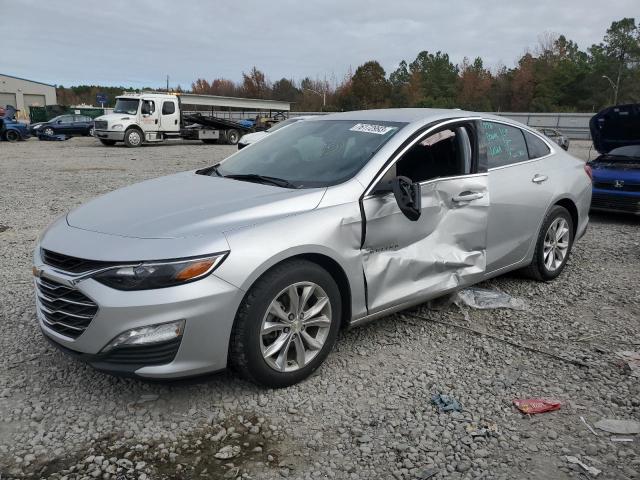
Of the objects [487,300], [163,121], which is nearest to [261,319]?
[487,300]

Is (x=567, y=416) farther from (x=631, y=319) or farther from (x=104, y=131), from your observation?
(x=104, y=131)

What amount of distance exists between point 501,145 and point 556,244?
49.7 inches

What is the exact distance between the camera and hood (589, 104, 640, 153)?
8.15m

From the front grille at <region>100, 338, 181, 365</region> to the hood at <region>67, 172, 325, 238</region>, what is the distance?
0.57 m

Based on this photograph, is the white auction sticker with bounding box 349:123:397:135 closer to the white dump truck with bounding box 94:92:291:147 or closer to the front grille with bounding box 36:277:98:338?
the front grille with bounding box 36:277:98:338

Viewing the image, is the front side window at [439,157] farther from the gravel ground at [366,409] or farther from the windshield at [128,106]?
the windshield at [128,106]

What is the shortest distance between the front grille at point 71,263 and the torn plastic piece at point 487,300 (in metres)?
2.89

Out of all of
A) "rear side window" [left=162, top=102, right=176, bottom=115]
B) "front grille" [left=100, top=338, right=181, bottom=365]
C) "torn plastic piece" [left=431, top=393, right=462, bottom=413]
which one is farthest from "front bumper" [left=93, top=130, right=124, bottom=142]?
"torn plastic piece" [left=431, top=393, right=462, bottom=413]

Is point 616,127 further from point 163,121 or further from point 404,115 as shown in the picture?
point 163,121

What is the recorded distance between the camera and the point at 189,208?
10.3ft

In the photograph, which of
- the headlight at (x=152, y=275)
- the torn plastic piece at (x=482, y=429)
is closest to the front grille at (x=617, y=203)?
the torn plastic piece at (x=482, y=429)

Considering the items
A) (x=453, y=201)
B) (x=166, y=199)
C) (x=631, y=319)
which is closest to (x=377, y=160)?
(x=453, y=201)

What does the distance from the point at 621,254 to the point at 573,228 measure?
1.47m

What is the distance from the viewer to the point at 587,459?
2.59 meters
